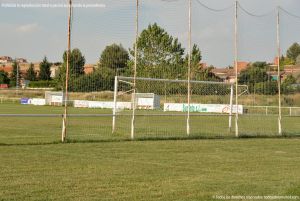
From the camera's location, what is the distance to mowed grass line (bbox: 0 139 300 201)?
8.51 meters

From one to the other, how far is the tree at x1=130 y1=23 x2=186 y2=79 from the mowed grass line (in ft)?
21.7

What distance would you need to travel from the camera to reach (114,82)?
72.5 feet

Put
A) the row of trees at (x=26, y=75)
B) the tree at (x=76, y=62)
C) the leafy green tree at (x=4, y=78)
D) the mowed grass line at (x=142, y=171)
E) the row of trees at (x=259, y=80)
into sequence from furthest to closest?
the leafy green tree at (x=4, y=78)
the row of trees at (x=26, y=75)
the row of trees at (x=259, y=80)
the tree at (x=76, y=62)
the mowed grass line at (x=142, y=171)

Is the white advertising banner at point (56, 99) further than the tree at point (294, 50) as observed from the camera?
Yes

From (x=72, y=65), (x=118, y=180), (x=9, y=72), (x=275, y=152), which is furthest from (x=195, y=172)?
(x=9, y=72)

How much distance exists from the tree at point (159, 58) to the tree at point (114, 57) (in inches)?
30.4

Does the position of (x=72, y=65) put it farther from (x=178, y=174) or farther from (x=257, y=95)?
(x=257, y=95)

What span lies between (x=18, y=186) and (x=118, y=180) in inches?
73.9

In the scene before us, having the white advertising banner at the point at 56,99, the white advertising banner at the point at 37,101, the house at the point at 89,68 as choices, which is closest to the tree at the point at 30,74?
the white advertising banner at the point at 56,99

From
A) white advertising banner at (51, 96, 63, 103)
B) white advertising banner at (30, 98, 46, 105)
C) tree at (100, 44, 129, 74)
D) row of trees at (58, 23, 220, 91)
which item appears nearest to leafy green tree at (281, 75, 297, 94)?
row of trees at (58, 23, 220, 91)

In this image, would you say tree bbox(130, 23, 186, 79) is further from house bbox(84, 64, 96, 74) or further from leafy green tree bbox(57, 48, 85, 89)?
leafy green tree bbox(57, 48, 85, 89)

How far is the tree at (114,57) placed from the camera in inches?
818

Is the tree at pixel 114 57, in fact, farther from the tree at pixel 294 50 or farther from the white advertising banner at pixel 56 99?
the white advertising banner at pixel 56 99

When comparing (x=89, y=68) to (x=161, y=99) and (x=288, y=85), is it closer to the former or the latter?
(x=161, y=99)
